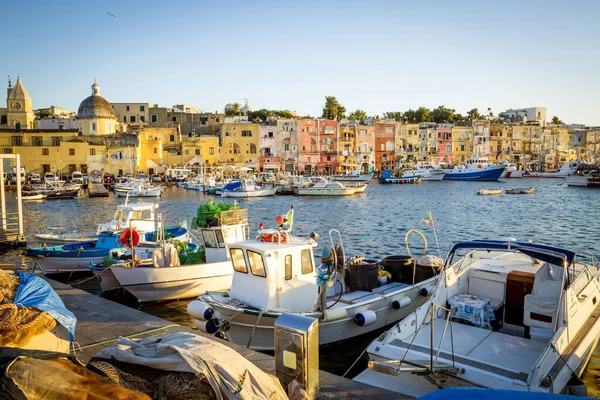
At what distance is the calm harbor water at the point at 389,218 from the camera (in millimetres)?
22116

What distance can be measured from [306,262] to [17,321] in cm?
693

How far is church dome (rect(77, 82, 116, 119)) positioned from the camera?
81113mm

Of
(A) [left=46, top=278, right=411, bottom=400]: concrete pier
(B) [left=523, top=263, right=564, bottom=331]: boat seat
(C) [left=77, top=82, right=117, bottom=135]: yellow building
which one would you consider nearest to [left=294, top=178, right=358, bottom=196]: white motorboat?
(C) [left=77, top=82, right=117, bottom=135]: yellow building

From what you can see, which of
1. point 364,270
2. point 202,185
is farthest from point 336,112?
point 364,270

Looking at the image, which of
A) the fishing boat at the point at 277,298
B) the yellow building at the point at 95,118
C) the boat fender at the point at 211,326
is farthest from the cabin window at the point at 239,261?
the yellow building at the point at 95,118

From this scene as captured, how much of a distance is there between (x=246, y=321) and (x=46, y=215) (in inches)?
1464

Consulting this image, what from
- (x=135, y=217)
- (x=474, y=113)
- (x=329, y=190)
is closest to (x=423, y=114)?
(x=474, y=113)

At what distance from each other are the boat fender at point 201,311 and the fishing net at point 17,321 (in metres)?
5.19

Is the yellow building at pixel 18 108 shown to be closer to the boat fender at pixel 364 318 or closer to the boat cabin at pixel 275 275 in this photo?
the boat cabin at pixel 275 275

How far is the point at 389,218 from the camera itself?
38500mm

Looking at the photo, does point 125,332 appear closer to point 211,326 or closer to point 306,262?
point 211,326

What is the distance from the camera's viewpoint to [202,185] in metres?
66.7

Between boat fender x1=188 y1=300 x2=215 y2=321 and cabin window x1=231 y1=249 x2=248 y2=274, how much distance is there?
114 centimetres

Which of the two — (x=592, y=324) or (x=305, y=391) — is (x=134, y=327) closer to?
(x=305, y=391)
